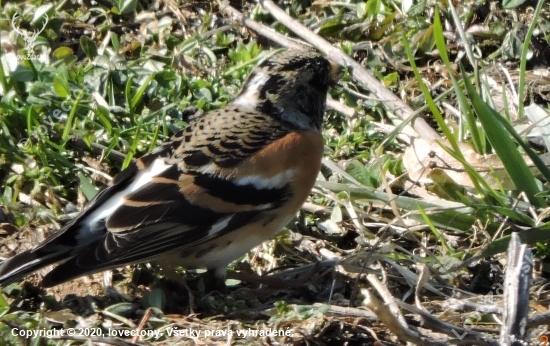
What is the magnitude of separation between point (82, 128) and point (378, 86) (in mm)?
1564

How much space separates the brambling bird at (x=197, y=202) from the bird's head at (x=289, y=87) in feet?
0.17

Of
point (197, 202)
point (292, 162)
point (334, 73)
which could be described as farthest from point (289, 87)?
point (197, 202)

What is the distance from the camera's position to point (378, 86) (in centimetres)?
486

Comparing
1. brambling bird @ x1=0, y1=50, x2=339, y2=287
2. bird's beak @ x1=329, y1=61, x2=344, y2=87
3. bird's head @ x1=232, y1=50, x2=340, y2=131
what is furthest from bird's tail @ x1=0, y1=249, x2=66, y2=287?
bird's beak @ x1=329, y1=61, x2=344, y2=87

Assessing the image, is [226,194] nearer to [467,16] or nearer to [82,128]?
[82,128]

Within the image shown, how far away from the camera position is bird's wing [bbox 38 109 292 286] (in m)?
3.32

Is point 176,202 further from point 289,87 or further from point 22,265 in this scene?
point 289,87

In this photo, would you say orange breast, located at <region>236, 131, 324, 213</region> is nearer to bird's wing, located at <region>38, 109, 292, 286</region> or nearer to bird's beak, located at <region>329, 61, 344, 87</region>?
bird's wing, located at <region>38, 109, 292, 286</region>

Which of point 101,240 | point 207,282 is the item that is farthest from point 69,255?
point 207,282

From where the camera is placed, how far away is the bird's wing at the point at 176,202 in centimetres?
332

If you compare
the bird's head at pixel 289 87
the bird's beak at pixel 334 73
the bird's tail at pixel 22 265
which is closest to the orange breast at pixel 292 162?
the bird's head at pixel 289 87

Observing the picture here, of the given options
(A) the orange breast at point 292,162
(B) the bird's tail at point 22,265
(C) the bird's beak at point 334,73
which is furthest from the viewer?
(C) the bird's beak at point 334,73

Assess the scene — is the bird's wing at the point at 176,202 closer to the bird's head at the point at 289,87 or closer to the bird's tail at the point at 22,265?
the bird's tail at the point at 22,265

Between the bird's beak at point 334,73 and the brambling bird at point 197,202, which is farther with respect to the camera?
the bird's beak at point 334,73
